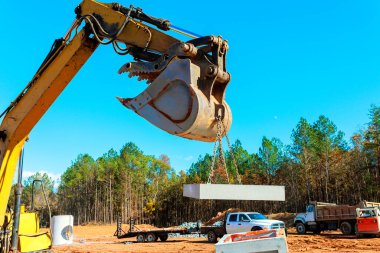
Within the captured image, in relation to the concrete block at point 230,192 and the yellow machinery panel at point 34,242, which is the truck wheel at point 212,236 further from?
the concrete block at point 230,192

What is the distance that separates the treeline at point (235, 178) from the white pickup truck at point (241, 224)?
2549mm

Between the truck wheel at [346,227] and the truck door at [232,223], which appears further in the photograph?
the truck wheel at [346,227]

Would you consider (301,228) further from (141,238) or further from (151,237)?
(141,238)

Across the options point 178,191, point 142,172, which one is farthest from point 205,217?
point 142,172

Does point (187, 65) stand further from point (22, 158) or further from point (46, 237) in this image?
point (46, 237)

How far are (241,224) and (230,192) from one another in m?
15.0

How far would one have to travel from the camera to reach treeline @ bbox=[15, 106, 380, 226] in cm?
4250

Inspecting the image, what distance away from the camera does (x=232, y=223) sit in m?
19.9

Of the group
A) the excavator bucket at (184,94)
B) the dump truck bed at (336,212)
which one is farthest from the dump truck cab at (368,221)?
the excavator bucket at (184,94)

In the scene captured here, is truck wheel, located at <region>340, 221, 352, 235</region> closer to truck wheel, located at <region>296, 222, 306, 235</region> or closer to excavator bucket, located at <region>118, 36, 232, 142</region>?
truck wheel, located at <region>296, 222, 306, 235</region>

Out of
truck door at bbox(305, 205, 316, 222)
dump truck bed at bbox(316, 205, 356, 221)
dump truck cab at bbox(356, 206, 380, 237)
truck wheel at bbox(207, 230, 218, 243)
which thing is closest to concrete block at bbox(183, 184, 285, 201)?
truck wheel at bbox(207, 230, 218, 243)

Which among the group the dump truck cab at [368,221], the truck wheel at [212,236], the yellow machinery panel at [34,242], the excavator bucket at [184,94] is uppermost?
the excavator bucket at [184,94]

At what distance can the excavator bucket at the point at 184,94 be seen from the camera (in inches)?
234

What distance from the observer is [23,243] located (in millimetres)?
7273
